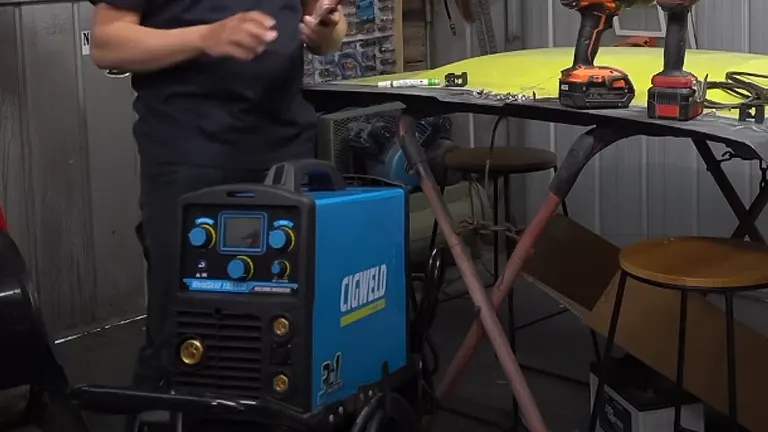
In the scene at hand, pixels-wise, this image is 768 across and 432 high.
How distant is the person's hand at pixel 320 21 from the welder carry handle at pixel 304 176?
257 mm

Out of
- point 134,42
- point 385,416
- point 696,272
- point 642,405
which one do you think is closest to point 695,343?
point 642,405

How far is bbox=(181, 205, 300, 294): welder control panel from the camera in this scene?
142 centimetres

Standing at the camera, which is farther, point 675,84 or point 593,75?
point 593,75

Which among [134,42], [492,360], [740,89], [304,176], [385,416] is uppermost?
[134,42]

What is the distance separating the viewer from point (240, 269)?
1445 mm

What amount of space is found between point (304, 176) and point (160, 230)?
274 mm

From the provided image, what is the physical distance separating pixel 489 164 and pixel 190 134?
53.1 inches

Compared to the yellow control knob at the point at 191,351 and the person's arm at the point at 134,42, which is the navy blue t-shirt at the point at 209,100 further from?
the yellow control knob at the point at 191,351

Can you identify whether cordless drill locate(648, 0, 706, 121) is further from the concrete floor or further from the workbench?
the concrete floor

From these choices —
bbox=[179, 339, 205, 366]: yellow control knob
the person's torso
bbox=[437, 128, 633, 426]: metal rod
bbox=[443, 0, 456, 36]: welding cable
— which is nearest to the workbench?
bbox=[437, 128, 633, 426]: metal rod

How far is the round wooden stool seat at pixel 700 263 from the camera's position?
1.91 metres

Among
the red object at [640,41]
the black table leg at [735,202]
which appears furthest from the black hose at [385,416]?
the red object at [640,41]

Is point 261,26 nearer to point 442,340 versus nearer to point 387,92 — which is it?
point 387,92

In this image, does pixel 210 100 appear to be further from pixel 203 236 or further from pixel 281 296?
pixel 281 296
